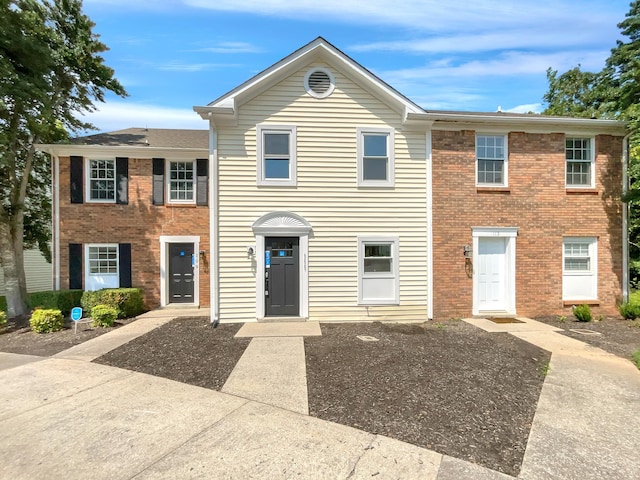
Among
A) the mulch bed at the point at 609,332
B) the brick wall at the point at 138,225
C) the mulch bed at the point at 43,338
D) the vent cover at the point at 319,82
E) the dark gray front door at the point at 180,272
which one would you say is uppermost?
the vent cover at the point at 319,82

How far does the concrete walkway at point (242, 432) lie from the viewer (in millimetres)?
2996

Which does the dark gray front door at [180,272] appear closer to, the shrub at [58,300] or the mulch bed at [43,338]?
the mulch bed at [43,338]

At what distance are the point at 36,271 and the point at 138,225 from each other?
503 inches

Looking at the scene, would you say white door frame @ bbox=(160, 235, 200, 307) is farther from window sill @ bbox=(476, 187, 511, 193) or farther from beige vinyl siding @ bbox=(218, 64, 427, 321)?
window sill @ bbox=(476, 187, 511, 193)

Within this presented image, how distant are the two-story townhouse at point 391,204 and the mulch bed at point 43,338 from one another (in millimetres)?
2995

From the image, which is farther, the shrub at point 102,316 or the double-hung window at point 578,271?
the double-hung window at point 578,271

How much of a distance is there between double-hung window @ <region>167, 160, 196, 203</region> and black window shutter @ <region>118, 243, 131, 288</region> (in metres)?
2.24

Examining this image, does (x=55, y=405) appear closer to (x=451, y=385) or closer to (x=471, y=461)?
(x=471, y=461)

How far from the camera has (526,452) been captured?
3309mm

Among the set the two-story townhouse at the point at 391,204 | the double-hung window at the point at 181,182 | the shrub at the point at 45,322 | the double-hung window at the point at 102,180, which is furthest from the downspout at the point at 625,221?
the double-hung window at the point at 102,180

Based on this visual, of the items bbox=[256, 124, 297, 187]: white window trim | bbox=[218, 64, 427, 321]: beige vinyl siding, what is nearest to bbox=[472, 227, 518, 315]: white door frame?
bbox=[218, 64, 427, 321]: beige vinyl siding

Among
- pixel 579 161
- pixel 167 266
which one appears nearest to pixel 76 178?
pixel 167 266

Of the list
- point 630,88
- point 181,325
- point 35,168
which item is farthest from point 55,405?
point 630,88

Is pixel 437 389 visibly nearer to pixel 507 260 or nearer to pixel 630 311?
pixel 507 260
